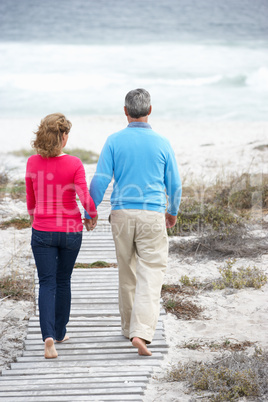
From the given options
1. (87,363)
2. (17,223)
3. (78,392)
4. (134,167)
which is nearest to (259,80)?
(17,223)

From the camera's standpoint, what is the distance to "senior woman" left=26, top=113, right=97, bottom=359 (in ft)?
10.5

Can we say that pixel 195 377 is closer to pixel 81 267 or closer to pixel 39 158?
pixel 39 158

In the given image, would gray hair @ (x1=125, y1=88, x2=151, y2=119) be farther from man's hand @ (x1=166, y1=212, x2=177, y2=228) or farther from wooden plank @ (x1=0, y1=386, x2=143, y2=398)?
wooden plank @ (x1=0, y1=386, x2=143, y2=398)

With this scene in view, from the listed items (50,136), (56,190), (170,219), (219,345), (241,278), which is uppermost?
(50,136)

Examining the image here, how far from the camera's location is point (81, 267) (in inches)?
216

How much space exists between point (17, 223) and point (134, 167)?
4.14m

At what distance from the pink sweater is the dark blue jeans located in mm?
66

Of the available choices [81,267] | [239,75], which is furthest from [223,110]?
[81,267]

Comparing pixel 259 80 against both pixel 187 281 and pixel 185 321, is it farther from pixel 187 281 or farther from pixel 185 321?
pixel 185 321

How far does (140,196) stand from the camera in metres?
3.44

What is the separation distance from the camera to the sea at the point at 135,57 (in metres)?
30.2

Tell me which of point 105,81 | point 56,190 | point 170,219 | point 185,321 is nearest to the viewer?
point 56,190

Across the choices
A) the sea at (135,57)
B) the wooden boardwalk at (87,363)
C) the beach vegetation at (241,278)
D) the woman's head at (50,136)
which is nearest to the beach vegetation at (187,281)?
the beach vegetation at (241,278)

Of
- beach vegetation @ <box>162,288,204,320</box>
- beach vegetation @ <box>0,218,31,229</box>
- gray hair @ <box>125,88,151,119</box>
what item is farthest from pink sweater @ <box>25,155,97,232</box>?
beach vegetation @ <box>0,218,31,229</box>
